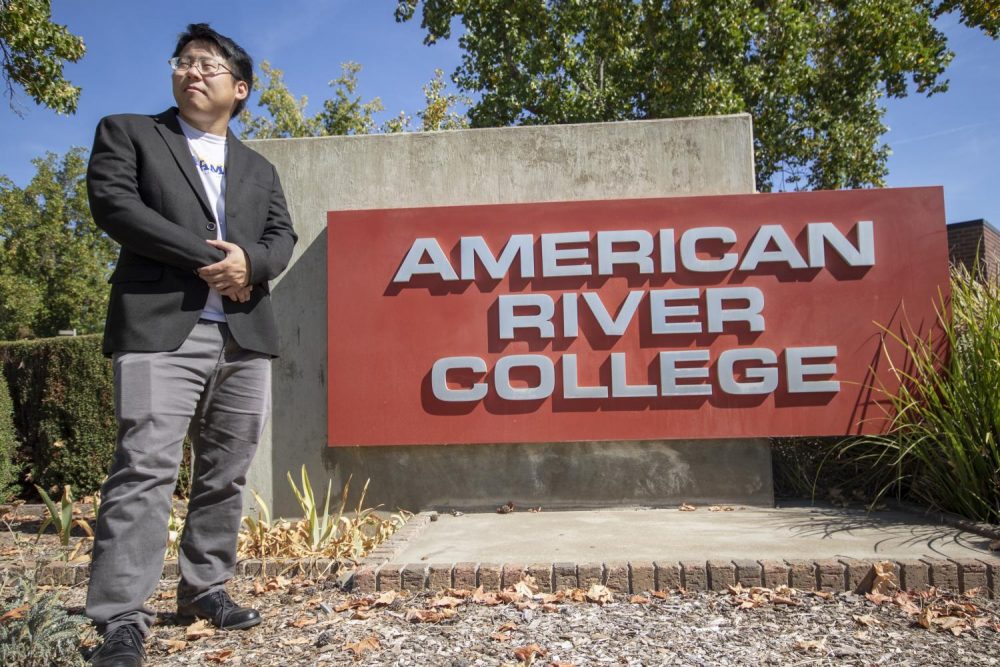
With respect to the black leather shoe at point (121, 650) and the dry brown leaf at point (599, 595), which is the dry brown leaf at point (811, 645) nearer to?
the dry brown leaf at point (599, 595)

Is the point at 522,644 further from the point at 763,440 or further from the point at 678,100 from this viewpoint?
the point at 678,100

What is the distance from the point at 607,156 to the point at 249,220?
8.77 ft

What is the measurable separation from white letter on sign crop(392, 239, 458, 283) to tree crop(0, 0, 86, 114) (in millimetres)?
5038

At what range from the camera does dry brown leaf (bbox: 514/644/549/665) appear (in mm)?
2293

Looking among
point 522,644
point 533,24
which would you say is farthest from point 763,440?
point 533,24

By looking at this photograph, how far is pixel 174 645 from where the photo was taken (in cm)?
248

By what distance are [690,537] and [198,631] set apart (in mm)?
2238

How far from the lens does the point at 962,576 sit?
285cm

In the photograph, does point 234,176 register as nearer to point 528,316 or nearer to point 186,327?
point 186,327

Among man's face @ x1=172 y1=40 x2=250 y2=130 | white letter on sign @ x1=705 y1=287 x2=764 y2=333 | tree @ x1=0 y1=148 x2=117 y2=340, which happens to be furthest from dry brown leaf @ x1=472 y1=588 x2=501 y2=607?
tree @ x1=0 y1=148 x2=117 y2=340

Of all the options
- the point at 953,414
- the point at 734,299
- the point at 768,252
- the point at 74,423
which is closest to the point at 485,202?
the point at 734,299

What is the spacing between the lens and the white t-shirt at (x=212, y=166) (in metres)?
2.71

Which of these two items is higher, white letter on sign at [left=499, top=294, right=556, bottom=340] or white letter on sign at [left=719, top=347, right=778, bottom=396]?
white letter on sign at [left=499, top=294, right=556, bottom=340]

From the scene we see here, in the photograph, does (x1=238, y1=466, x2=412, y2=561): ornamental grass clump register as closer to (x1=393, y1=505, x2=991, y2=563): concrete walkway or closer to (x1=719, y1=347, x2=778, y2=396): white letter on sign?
(x1=393, y1=505, x2=991, y2=563): concrete walkway
